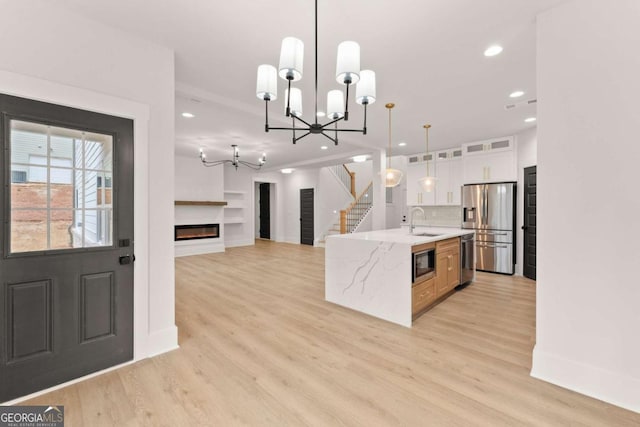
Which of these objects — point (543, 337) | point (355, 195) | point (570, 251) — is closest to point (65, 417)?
point (543, 337)

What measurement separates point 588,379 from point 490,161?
4.85 m

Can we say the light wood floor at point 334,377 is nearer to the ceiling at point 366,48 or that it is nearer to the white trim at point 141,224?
the white trim at point 141,224

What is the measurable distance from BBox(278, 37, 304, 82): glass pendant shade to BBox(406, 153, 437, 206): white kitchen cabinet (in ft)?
19.5

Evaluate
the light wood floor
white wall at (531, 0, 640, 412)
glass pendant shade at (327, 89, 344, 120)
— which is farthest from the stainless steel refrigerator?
glass pendant shade at (327, 89, 344, 120)

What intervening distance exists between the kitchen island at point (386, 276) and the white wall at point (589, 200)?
1.22m

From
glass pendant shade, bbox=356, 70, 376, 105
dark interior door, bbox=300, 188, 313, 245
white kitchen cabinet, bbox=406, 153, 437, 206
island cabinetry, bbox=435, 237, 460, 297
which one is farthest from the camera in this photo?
dark interior door, bbox=300, 188, 313, 245

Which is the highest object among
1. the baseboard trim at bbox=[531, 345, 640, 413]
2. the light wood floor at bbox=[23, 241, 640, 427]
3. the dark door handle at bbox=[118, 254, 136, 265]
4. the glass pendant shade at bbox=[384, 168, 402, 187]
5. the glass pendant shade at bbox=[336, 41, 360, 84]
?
the glass pendant shade at bbox=[336, 41, 360, 84]

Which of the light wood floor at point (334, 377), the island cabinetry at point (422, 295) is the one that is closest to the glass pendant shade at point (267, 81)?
the light wood floor at point (334, 377)

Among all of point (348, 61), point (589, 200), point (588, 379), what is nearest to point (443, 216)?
point (589, 200)

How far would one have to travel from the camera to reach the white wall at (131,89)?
1.90 meters

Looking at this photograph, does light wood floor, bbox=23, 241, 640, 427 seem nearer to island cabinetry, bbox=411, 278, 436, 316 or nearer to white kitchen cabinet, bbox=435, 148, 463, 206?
island cabinetry, bbox=411, 278, 436, 316

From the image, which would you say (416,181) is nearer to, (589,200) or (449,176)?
(449,176)

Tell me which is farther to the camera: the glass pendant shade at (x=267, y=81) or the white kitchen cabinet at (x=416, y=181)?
the white kitchen cabinet at (x=416, y=181)

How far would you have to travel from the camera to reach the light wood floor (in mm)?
1728
